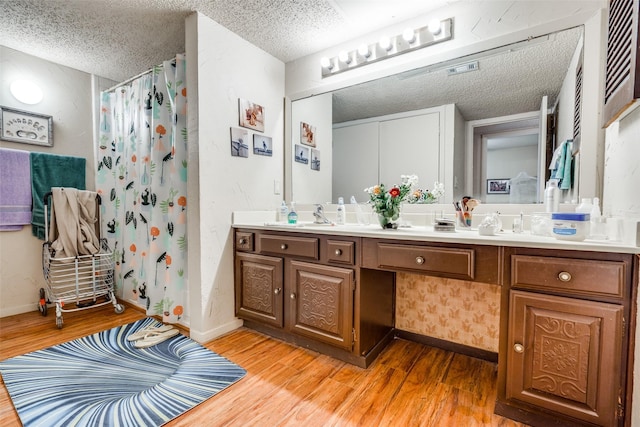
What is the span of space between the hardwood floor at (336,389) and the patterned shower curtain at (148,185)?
0.63 meters

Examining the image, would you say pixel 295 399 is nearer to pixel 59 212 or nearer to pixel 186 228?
pixel 186 228

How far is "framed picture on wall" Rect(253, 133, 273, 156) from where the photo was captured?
2.38 m

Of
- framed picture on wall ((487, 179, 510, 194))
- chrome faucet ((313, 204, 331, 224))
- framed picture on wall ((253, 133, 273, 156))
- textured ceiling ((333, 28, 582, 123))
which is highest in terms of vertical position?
textured ceiling ((333, 28, 582, 123))

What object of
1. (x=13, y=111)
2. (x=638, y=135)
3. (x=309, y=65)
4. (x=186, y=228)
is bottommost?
(x=186, y=228)

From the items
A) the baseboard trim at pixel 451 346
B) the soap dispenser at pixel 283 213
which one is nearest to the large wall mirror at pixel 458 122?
the soap dispenser at pixel 283 213

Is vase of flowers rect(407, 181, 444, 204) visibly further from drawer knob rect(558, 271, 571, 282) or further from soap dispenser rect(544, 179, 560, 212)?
drawer knob rect(558, 271, 571, 282)

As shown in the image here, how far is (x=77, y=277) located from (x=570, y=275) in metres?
3.36

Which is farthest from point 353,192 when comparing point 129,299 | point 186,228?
point 129,299

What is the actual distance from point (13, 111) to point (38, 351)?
1978 millimetres

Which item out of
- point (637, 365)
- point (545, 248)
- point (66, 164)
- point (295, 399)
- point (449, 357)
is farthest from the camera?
point (66, 164)

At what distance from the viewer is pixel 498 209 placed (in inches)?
69.7

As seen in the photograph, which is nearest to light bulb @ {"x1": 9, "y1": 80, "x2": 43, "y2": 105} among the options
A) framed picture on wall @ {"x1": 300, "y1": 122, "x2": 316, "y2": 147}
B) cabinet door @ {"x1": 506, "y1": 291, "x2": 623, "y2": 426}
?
framed picture on wall @ {"x1": 300, "y1": 122, "x2": 316, "y2": 147}

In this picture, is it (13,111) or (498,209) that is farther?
(13,111)

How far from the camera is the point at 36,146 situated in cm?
262
